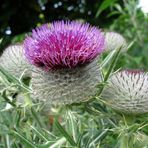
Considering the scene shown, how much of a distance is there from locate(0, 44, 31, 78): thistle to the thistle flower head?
87cm

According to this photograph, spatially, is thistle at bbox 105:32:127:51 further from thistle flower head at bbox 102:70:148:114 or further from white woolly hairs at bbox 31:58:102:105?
white woolly hairs at bbox 31:58:102:105

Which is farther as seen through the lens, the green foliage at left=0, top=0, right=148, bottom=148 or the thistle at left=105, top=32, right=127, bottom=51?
the thistle at left=105, top=32, right=127, bottom=51

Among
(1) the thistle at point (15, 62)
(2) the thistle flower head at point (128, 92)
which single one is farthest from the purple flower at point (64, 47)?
(1) the thistle at point (15, 62)

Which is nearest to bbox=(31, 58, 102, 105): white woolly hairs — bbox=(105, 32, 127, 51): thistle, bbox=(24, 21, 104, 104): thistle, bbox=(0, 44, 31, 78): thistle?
bbox=(24, 21, 104, 104): thistle

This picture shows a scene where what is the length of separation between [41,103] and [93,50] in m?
0.53

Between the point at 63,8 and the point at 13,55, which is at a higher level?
the point at 63,8

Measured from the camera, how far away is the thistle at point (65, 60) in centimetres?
303

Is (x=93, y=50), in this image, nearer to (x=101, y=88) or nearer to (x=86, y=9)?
(x=101, y=88)

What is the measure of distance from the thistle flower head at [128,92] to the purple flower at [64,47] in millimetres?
279

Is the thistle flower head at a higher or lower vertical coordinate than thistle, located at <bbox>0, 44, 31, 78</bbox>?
lower

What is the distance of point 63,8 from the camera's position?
53.0ft

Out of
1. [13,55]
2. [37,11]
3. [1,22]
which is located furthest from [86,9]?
[13,55]

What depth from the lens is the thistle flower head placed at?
10.3 ft

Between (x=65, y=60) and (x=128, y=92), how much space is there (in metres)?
0.53
